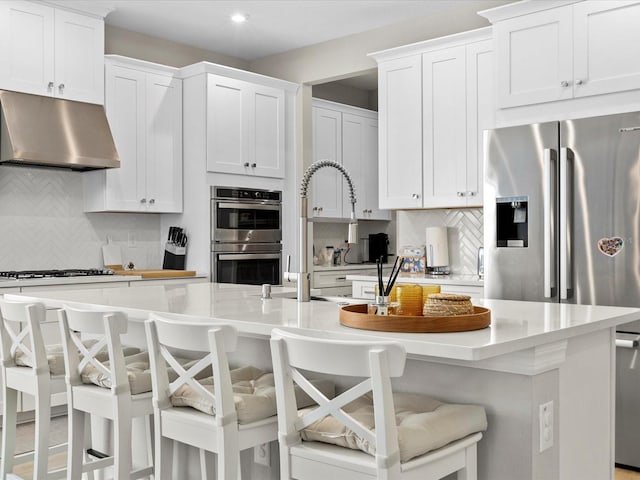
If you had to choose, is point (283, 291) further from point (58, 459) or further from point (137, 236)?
point (137, 236)

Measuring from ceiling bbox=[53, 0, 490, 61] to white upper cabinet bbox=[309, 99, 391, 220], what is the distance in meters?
0.94

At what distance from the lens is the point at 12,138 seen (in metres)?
4.29

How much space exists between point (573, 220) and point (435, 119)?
1505 mm

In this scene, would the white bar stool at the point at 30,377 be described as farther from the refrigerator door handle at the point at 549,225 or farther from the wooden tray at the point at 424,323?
the refrigerator door handle at the point at 549,225

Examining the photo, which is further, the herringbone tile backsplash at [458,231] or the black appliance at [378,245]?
the black appliance at [378,245]

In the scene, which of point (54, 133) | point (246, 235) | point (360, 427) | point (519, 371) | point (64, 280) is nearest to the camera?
point (360, 427)

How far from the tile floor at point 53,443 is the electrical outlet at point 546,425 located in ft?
5.64

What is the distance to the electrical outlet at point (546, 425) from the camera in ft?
5.99

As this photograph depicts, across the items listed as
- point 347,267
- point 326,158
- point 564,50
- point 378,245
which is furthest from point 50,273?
point 564,50

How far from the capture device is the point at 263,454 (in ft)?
7.80

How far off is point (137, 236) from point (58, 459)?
2241 mm

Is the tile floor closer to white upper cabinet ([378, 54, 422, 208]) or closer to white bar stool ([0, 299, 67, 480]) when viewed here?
white bar stool ([0, 299, 67, 480])

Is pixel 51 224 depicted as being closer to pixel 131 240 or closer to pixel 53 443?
pixel 131 240

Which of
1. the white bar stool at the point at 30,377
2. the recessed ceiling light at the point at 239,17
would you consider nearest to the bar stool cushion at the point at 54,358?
the white bar stool at the point at 30,377
